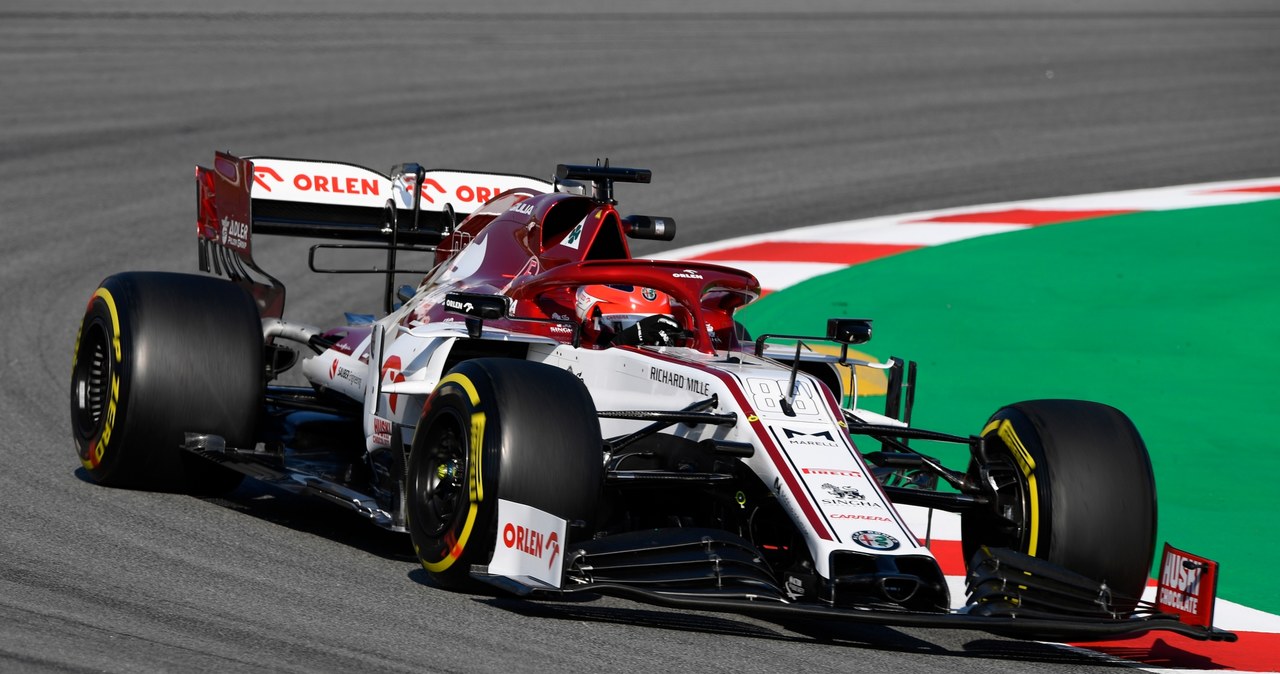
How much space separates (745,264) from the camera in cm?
1316

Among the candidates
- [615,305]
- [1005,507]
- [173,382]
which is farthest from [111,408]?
[1005,507]

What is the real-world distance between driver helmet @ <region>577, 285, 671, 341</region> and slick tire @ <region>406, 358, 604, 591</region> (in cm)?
92

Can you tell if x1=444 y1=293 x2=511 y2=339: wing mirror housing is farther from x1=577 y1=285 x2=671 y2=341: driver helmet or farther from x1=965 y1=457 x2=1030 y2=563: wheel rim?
x1=965 y1=457 x2=1030 y2=563: wheel rim

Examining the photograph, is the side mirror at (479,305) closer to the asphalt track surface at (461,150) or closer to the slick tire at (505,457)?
the slick tire at (505,457)

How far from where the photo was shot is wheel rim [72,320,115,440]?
26.9ft

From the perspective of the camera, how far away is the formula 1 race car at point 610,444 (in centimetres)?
614

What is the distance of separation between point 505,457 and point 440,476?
0.60 m

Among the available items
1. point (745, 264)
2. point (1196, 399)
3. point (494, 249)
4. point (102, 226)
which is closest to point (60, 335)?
point (102, 226)

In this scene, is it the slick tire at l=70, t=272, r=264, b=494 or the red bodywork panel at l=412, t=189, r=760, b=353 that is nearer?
the red bodywork panel at l=412, t=189, r=760, b=353

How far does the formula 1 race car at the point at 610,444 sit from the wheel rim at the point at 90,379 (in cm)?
1

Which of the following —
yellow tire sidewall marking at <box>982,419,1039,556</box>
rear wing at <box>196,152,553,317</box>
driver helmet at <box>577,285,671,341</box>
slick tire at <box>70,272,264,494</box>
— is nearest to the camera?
yellow tire sidewall marking at <box>982,419,1039,556</box>

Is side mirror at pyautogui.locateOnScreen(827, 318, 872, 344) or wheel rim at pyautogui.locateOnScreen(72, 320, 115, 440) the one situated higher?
side mirror at pyautogui.locateOnScreen(827, 318, 872, 344)

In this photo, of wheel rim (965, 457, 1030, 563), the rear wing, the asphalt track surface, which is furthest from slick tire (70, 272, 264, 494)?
wheel rim (965, 457, 1030, 563)

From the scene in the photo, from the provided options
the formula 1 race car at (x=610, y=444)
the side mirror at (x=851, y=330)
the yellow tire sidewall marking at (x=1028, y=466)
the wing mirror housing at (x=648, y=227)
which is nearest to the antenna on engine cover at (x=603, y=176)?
the formula 1 race car at (x=610, y=444)
